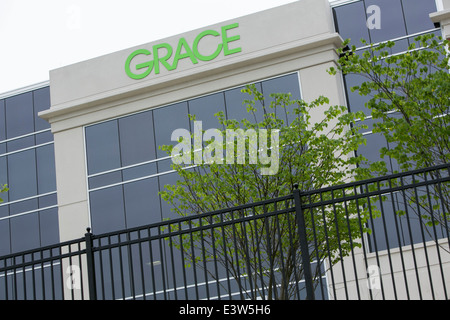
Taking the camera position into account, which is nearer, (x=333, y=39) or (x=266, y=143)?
(x=266, y=143)

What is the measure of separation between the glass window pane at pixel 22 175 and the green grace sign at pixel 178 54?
17.6ft

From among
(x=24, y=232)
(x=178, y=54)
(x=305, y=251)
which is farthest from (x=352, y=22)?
(x=305, y=251)

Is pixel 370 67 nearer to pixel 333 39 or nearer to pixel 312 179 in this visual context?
pixel 312 179

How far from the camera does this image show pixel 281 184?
1461cm

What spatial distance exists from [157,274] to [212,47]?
751cm

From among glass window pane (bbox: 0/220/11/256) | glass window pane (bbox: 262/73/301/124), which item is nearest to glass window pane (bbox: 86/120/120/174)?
glass window pane (bbox: 0/220/11/256)

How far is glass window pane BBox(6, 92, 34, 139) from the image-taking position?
1092 inches

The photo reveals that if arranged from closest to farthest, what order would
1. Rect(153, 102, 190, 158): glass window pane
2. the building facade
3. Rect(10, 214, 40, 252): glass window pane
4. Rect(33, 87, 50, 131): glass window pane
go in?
the building facade, Rect(153, 102, 190, 158): glass window pane, Rect(10, 214, 40, 252): glass window pane, Rect(33, 87, 50, 131): glass window pane

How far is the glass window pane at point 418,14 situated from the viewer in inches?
907

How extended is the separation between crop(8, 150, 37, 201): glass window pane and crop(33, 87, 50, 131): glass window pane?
105cm

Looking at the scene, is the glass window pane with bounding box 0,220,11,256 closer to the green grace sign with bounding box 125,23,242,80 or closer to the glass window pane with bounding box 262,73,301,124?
the green grace sign with bounding box 125,23,242,80

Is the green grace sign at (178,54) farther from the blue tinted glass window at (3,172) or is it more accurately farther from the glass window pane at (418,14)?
the blue tinted glass window at (3,172)

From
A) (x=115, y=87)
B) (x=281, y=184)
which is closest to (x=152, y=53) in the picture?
(x=115, y=87)

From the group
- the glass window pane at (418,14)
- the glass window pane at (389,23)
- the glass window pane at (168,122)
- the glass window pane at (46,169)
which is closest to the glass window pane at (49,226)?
the glass window pane at (46,169)
